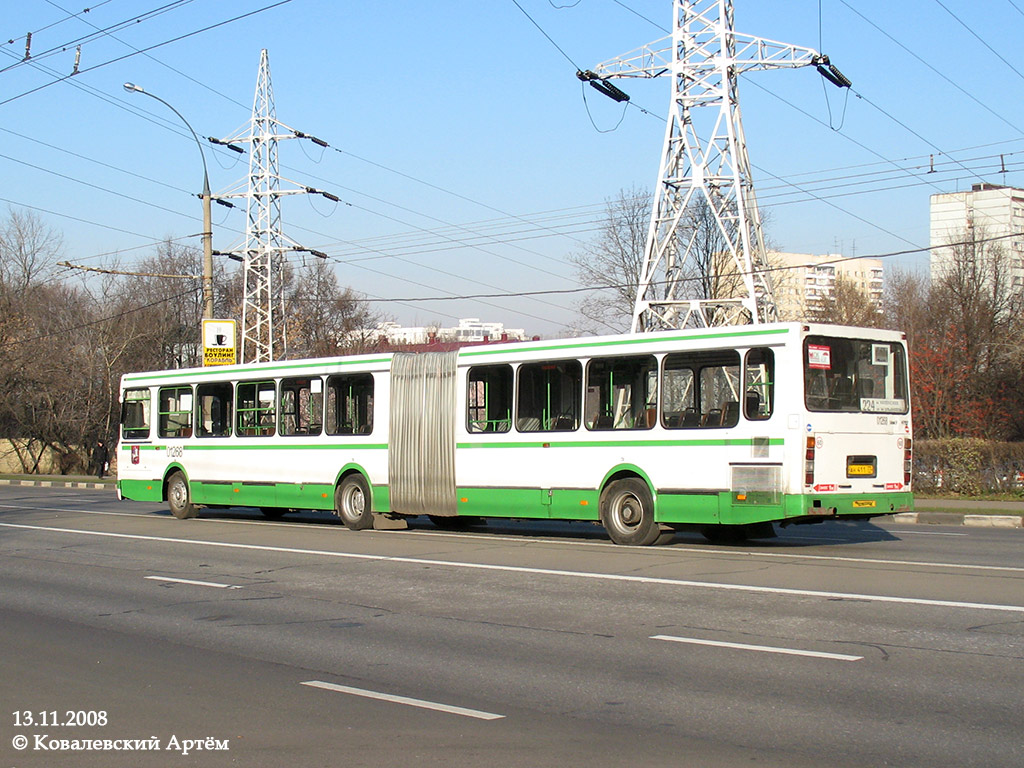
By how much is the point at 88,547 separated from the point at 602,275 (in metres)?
40.3

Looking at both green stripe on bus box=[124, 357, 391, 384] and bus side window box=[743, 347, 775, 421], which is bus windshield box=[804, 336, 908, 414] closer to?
bus side window box=[743, 347, 775, 421]

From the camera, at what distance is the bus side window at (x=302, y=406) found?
797 inches

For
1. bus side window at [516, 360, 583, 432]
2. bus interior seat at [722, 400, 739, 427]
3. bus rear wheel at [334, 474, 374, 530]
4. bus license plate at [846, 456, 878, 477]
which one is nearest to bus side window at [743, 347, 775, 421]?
bus interior seat at [722, 400, 739, 427]

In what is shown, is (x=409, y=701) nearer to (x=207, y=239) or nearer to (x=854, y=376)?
(x=854, y=376)

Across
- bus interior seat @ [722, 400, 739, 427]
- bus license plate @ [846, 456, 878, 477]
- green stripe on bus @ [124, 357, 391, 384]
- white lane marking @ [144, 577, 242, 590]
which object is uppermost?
green stripe on bus @ [124, 357, 391, 384]

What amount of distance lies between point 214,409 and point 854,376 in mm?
13271

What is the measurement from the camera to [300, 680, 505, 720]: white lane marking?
6543 mm

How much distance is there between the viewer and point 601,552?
14.7m

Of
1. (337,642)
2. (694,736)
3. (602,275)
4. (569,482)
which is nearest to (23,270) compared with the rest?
(602,275)

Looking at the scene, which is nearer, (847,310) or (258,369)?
(258,369)

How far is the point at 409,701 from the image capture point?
690 cm

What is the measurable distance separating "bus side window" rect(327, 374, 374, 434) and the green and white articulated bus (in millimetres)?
32

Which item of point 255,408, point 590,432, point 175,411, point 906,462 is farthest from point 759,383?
point 175,411

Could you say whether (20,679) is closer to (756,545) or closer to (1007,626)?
(1007,626)
